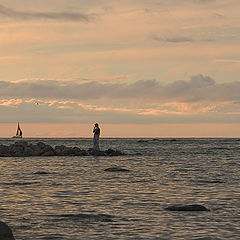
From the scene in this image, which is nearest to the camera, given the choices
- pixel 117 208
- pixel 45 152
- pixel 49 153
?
pixel 117 208

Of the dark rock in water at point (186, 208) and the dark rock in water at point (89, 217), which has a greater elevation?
the dark rock in water at point (186, 208)

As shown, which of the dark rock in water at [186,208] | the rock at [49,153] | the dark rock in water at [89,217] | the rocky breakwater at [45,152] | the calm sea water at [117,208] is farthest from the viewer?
the rocky breakwater at [45,152]

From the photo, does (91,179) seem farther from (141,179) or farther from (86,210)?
(86,210)

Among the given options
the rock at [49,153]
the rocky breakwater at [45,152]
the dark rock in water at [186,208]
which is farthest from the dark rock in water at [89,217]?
the rocky breakwater at [45,152]

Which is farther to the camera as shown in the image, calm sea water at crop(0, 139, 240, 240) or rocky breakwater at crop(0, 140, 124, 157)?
rocky breakwater at crop(0, 140, 124, 157)

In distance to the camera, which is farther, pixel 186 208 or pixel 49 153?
pixel 49 153

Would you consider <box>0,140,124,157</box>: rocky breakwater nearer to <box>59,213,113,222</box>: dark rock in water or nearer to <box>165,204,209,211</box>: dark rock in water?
<box>165,204,209,211</box>: dark rock in water

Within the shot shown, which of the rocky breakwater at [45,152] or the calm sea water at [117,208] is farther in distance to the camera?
the rocky breakwater at [45,152]

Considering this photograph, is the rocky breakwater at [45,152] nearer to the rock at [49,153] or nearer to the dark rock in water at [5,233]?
the rock at [49,153]

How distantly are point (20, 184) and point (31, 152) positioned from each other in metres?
38.9

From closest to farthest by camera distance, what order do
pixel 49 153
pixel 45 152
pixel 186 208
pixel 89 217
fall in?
pixel 89 217 < pixel 186 208 < pixel 49 153 < pixel 45 152

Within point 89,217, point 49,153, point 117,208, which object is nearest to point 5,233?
point 89,217

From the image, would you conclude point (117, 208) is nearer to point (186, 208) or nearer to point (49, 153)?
point (186, 208)

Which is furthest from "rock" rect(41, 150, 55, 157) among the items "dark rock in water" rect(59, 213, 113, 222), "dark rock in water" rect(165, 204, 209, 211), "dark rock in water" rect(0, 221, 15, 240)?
"dark rock in water" rect(0, 221, 15, 240)
